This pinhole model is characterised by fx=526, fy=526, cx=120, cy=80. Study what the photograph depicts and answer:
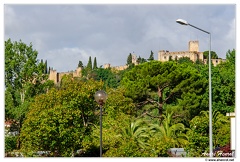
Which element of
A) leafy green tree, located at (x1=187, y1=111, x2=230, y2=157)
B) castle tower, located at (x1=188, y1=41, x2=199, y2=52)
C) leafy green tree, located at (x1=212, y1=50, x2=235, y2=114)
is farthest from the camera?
castle tower, located at (x1=188, y1=41, x2=199, y2=52)

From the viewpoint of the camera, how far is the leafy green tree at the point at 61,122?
2106 cm

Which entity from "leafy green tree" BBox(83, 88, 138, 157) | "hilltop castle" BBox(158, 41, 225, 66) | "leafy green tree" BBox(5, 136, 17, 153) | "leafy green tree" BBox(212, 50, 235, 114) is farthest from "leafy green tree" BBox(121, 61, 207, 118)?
"hilltop castle" BBox(158, 41, 225, 66)

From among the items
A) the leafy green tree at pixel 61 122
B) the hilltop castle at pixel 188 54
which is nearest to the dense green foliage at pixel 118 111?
the leafy green tree at pixel 61 122

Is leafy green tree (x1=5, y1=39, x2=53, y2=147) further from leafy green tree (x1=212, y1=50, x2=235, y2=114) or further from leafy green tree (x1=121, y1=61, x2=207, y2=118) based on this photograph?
leafy green tree (x1=212, y1=50, x2=235, y2=114)

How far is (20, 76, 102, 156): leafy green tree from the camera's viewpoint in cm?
2106

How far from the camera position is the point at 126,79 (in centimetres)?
3491

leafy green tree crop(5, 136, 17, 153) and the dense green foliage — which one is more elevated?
the dense green foliage

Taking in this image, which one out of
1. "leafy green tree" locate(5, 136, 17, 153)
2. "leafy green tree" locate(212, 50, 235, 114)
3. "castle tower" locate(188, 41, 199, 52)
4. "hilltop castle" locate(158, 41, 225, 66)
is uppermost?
"castle tower" locate(188, 41, 199, 52)

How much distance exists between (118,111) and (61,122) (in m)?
5.49

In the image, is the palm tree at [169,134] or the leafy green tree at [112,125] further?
the palm tree at [169,134]

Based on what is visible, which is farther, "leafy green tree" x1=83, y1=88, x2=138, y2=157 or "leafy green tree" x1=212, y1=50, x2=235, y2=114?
"leafy green tree" x1=212, y1=50, x2=235, y2=114

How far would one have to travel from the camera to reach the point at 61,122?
21.2m

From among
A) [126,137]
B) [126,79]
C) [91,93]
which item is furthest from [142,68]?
[126,137]

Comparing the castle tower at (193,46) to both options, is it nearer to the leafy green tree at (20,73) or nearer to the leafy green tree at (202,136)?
the leafy green tree at (20,73)
